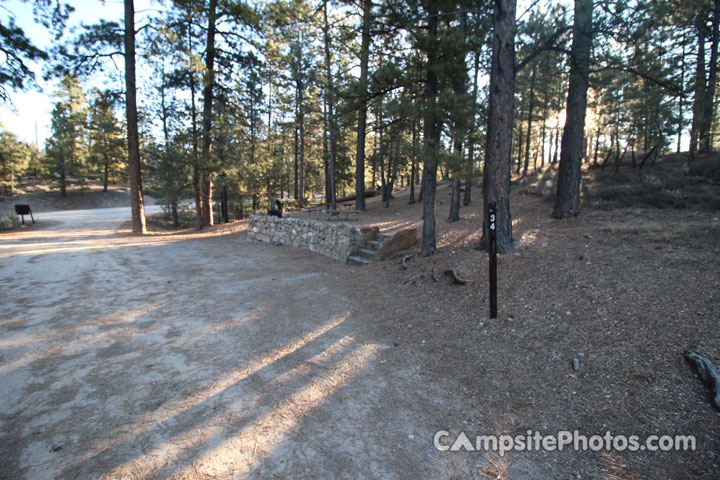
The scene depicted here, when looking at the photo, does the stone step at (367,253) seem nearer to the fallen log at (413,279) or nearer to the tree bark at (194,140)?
the fallen log at (413,279)

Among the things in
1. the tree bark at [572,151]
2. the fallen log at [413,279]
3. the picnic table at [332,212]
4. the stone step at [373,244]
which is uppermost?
the tree bark at [572,151]

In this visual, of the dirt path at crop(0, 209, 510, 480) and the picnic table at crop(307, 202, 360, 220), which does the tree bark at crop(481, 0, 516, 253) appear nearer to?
the dirt path at crop(0, 209, 510, 480)

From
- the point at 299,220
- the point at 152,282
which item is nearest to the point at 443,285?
the point at 152,282

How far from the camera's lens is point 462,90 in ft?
24.5

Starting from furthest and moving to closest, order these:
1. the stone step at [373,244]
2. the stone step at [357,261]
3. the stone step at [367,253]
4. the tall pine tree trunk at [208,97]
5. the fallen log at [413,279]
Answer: the tall pine tree trunk at [208,97] → the stone step at [373,244] → the stone step at [367,253] → the stone step at [357,261] → the fallen log at [413,279]

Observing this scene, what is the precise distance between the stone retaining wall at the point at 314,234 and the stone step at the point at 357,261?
16 centimetres

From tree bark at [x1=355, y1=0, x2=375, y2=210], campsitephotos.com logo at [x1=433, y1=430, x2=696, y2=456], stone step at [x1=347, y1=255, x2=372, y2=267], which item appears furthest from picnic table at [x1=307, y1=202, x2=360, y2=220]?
campsitephotos.com logo at [x1=433, y1=430, x2=696, y2=456]

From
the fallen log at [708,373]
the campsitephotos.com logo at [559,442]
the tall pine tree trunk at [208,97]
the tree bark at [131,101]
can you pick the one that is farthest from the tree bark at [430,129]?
the tree bark at [131,101]

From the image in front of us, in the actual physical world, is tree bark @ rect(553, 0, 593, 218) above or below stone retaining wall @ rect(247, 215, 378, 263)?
above

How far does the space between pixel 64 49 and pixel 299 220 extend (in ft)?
32.5

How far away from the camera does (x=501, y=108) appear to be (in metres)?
5.91

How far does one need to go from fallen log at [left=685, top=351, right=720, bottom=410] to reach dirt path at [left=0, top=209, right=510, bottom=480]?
1.99m

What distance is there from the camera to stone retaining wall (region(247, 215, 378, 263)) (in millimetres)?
8566

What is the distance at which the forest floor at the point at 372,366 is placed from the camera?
86.3 inches
